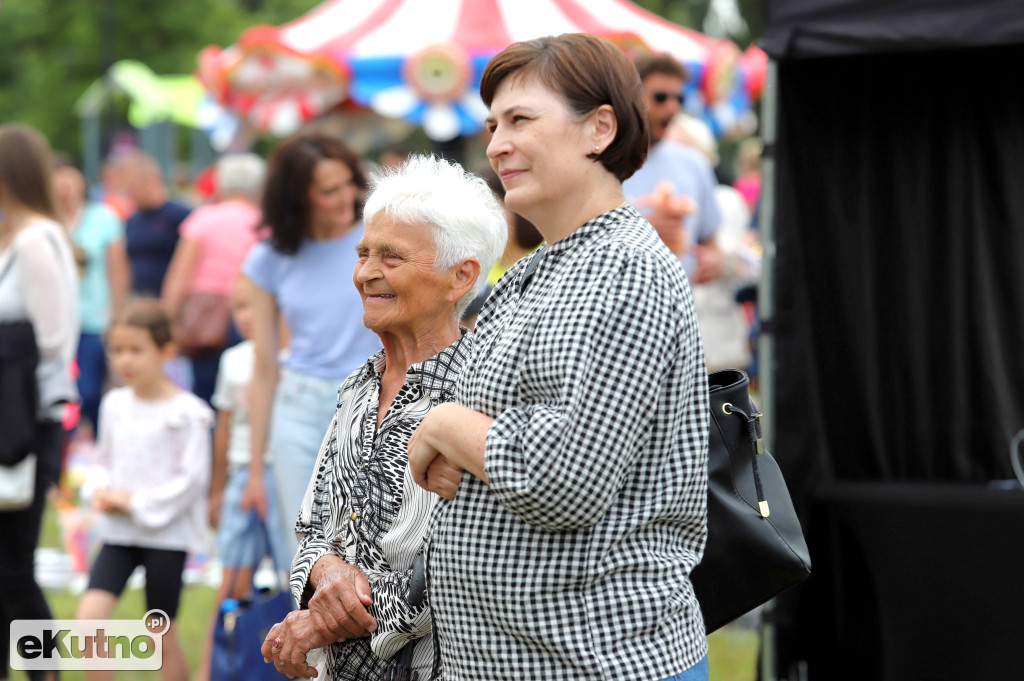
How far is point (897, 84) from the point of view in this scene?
4348 mm

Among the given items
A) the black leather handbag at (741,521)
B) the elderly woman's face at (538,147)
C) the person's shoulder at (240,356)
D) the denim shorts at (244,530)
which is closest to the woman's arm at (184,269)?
the person's shoulder at (240,356)

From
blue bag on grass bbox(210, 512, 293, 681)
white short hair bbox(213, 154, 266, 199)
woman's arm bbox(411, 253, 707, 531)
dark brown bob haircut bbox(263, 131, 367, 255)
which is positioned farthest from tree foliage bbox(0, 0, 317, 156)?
woman's arm bbox(411, 253, 707, 531)

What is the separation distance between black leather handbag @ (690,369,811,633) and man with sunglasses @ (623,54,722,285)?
6.99 ft

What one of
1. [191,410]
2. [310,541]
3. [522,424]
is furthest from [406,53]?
[522,424]

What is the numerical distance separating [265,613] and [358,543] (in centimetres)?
121

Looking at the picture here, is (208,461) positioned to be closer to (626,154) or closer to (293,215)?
(293,215)

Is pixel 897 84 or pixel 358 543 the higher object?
pixel 897 84

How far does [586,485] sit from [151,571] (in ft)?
9.62

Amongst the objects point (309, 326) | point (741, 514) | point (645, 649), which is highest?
point (309, 326)

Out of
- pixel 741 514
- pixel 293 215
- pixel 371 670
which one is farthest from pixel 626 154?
pixel 293 215

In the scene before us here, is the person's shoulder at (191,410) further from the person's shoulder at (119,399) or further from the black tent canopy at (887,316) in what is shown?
the black tent canopy at (887,316)

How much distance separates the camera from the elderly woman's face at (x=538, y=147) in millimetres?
2047

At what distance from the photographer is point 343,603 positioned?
2.30 m

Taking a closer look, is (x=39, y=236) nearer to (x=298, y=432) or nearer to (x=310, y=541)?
(x=298, y=432)
